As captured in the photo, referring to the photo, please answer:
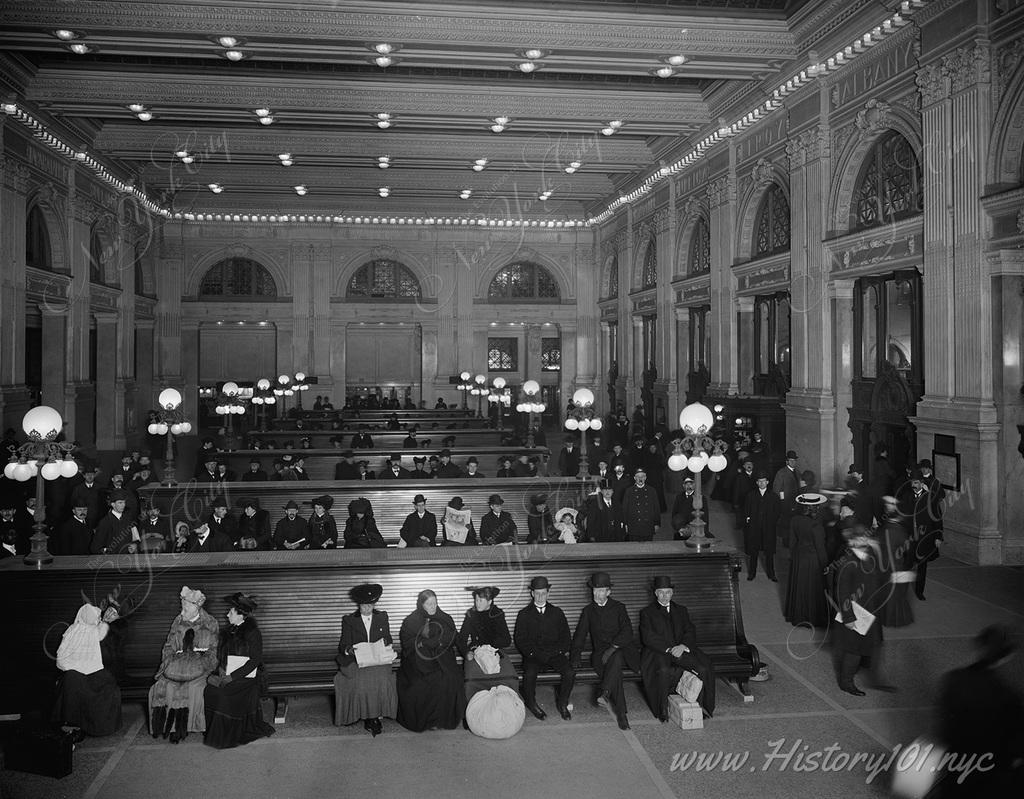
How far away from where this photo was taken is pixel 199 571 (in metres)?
7.66

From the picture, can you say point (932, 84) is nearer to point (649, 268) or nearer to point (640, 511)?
point (640, 511)

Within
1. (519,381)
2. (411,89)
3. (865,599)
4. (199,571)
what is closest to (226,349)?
(519,381)

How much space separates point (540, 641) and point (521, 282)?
2879 cm

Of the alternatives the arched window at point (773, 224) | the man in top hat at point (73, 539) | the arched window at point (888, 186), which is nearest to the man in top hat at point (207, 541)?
the man in top hat at point (73, 539)

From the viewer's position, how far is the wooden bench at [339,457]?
55.6ft

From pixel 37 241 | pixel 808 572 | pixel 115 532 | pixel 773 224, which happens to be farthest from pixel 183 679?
pixel 37 241

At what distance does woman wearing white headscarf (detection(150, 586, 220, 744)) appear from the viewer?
6.69 m

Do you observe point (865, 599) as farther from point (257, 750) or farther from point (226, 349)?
point (226, 349)

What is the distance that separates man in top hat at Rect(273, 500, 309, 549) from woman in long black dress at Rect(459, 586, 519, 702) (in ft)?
13.6

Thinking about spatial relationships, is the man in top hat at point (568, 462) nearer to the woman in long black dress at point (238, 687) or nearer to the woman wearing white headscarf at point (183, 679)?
the woman in long black dress at point (238, 687)

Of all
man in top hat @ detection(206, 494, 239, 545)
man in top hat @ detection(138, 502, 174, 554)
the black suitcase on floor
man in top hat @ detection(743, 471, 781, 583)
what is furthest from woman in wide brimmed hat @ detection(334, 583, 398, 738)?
man in top hat @ detection(743, 471, 781, 583)

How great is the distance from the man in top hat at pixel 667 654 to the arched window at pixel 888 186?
8824 mm

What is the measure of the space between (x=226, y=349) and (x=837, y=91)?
2571cm

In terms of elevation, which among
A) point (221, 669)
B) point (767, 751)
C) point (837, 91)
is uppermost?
point (837, 91)
